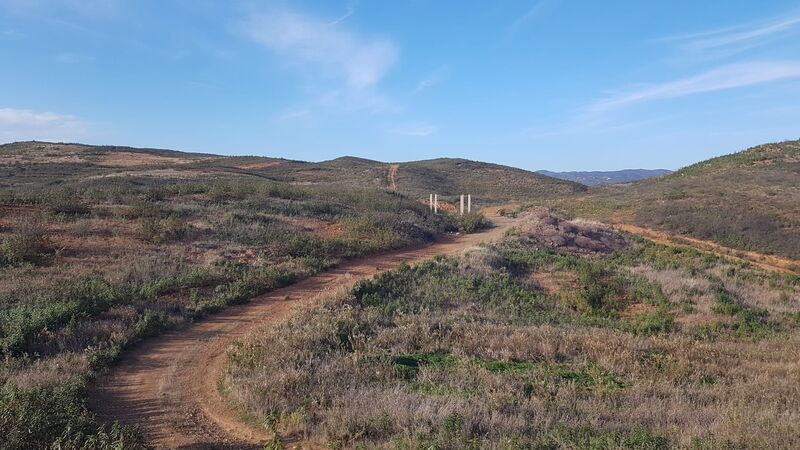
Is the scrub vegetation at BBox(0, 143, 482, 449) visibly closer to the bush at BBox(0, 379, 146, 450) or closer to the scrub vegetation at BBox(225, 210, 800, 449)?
the bush at BBox(0, 379, 146, 450)

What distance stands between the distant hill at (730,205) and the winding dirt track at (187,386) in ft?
75.2

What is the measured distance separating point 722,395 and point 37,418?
7.05 meters

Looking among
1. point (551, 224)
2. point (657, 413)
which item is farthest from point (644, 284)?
point (657, 413)

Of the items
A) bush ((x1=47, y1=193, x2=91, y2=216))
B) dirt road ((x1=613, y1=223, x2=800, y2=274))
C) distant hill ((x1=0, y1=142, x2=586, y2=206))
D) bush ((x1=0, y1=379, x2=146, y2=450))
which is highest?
distant hill ((x1=0, y1=142, x2=586, y2=206))

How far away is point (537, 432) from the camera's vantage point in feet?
16.1

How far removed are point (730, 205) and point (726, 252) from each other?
29.9 ft

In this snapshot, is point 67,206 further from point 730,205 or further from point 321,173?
point 321,173

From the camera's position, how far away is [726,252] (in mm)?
22828

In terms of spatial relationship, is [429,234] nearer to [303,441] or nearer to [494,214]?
[494,214]

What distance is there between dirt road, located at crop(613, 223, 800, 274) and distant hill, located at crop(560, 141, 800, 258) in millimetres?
791

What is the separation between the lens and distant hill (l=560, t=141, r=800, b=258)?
83.6ft

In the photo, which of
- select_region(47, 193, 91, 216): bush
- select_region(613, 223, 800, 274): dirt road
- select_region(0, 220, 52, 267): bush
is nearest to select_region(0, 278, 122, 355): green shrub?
select_region(0, 220, 52, 267): bush

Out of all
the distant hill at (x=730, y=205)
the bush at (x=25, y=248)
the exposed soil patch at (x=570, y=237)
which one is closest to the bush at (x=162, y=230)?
the bush at (x=25, y=248)

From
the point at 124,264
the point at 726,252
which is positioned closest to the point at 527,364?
the point at 124,264
